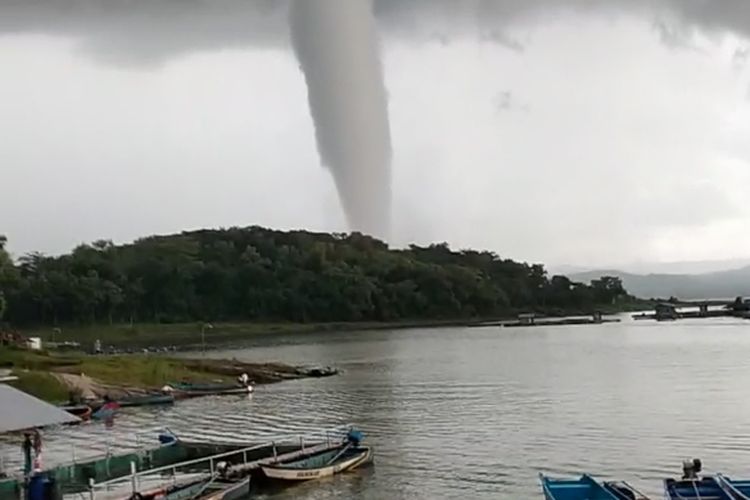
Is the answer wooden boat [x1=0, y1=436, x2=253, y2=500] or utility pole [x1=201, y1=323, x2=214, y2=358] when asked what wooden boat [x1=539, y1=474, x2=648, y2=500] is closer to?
wooden boat [x1=0, y1=436, x2=253, y2=500]

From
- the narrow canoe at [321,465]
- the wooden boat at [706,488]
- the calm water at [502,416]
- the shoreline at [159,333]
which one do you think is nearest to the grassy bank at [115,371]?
the calm water at [502,416]

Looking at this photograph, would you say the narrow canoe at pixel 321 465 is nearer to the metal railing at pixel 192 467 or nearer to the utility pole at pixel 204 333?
the metal railing at pixel 192 467

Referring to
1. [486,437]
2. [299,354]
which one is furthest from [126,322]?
[486,437]

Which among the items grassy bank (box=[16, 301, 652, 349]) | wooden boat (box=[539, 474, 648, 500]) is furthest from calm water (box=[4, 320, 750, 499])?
grassy bank (box=[16, 301, 652, 349])

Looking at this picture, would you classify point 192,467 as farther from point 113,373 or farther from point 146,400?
point 113,373

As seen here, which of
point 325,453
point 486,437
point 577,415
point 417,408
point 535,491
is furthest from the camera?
point 417,408

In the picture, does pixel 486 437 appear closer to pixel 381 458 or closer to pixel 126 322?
pixel 381 458

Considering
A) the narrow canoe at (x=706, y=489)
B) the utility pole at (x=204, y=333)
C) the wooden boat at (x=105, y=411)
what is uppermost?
the utility pole at (x=204, y=333)
